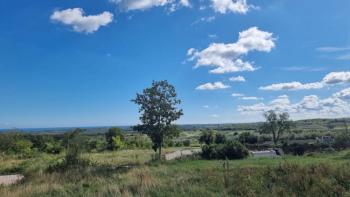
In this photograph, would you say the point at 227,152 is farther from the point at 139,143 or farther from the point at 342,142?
the point at 139,143

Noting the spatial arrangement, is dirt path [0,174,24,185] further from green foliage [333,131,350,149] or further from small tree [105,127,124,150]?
green foliage [333,131,350,149]

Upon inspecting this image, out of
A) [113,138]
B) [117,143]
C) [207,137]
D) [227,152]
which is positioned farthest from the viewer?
[207,137]

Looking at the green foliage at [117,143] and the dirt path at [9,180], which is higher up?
the green foliage at [117,143]

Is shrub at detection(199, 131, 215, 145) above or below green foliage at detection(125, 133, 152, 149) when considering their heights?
above

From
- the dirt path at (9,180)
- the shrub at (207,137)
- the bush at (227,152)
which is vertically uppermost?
the shrub at (207,137)

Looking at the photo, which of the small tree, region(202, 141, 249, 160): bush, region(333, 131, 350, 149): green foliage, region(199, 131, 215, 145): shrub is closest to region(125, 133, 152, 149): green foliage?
the small tree

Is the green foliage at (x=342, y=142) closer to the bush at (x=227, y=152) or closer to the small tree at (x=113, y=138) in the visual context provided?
the bush at (x=227, y=152)

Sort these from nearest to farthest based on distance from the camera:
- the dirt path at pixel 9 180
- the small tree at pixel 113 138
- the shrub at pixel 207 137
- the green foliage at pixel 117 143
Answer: the dirt path at pixel 9 180
the green foliage at pixel 117 143
the small tree at pixel 113 138
the shrub at pixel 207 137

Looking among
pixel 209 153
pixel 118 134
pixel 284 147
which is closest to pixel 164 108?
pixel 209 153

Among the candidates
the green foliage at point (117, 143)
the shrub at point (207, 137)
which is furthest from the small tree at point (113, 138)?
the shrub at point (207, 137)

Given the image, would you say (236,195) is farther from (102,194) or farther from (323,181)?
(102,194)

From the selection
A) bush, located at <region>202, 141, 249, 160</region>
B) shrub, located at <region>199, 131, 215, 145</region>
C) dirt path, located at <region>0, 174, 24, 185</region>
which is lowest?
dirt path, located at <region>0, 174, 24, 185</region>

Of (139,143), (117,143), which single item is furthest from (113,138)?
(139,143)

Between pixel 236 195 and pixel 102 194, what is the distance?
14.1 ft
